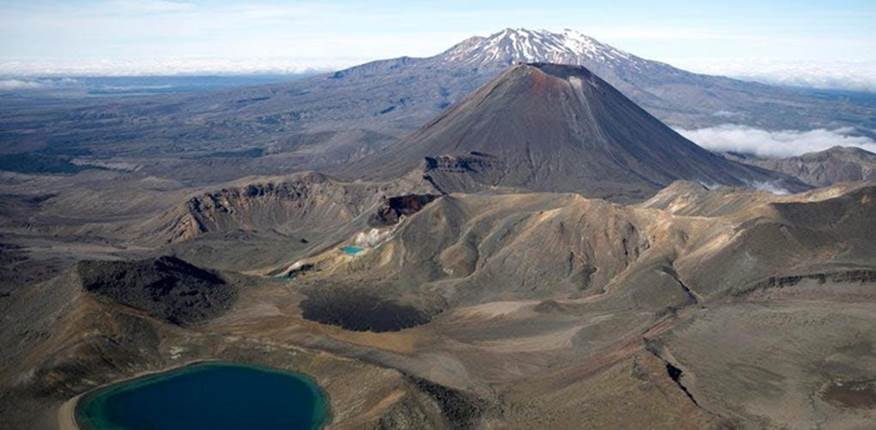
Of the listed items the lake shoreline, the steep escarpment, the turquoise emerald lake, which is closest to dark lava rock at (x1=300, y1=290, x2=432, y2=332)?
the turquoise emerald lake

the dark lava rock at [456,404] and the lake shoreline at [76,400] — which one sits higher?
the dark lava rock at [456,404]

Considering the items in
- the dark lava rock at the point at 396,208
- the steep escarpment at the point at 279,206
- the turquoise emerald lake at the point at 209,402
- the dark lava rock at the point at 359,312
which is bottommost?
the steep escarpment at the point at 279,206

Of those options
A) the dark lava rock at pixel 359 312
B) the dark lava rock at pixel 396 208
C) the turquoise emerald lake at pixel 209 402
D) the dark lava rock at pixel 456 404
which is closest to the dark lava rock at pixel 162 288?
the dark lava rock at pixel 359 312

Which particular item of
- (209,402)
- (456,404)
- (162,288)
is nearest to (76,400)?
(209,402)

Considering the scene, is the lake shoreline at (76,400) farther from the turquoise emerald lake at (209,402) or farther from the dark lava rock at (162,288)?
the dark lava rock at (162,288)

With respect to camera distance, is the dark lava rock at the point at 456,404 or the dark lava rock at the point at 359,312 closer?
the dark lava rock at the point at 456,404

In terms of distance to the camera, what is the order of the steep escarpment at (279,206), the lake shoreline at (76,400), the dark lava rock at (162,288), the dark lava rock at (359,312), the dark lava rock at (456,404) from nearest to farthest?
the dark lava rock at (456,404) < the lake shoreline at (76,400) < the dark lava rock at (162,288) < the dark lava rock at (359,312) < the steep escarpment at (279,206)

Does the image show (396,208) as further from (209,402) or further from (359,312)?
(209,402)
